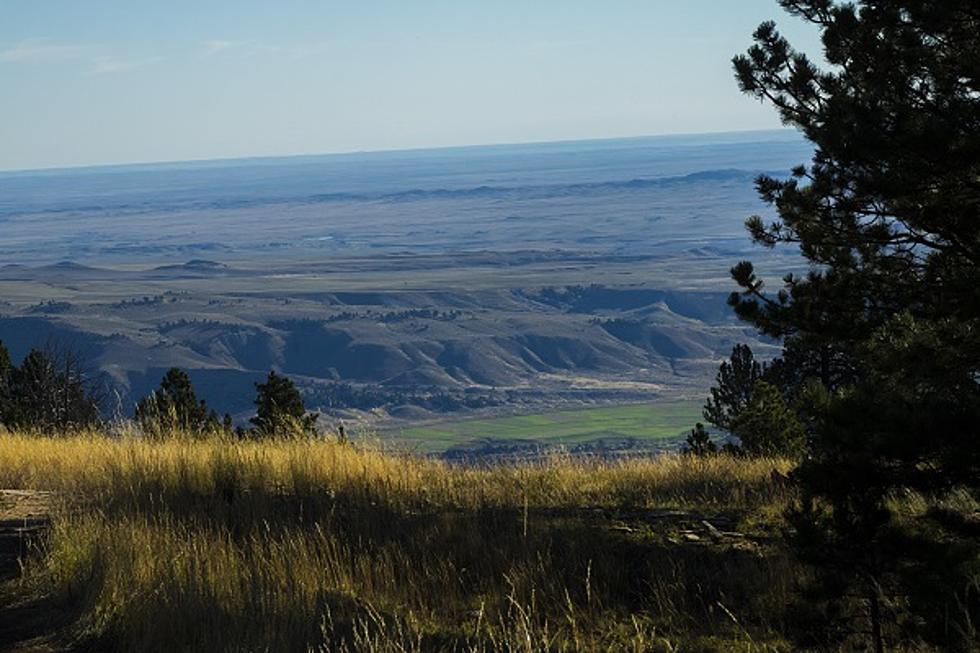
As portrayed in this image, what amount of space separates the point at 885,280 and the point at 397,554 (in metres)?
3.60

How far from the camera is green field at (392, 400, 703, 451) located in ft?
293

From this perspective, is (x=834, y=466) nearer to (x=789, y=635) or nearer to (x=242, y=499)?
(x=789, y=635)

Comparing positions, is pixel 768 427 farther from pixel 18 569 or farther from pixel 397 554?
pixel 18 569

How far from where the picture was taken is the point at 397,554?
739 centimetres

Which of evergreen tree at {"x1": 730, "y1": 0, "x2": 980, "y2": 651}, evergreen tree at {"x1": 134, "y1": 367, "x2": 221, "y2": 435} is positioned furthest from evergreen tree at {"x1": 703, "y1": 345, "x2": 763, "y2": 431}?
evergreen tree at {"x1": 730, "y1": 0, "x2": 980, "y2": 651}

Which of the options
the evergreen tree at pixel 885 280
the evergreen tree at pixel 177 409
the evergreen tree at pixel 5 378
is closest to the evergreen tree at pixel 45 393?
the evergreen tree at pixel 5 378

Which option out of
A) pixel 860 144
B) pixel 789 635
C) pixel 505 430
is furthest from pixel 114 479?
pixel 505 430

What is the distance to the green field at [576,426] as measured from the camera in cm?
8932

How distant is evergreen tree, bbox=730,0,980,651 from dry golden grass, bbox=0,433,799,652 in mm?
792

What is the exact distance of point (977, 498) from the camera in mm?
6195

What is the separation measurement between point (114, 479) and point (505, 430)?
87041mm

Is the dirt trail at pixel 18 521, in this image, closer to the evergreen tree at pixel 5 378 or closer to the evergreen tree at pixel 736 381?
the evergreen tree at pixel 736 381

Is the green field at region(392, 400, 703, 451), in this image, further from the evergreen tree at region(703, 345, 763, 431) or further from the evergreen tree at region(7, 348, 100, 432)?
the evergreen tree at region(703, 345, 763, 431)

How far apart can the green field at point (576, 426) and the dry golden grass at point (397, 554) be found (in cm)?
7445
